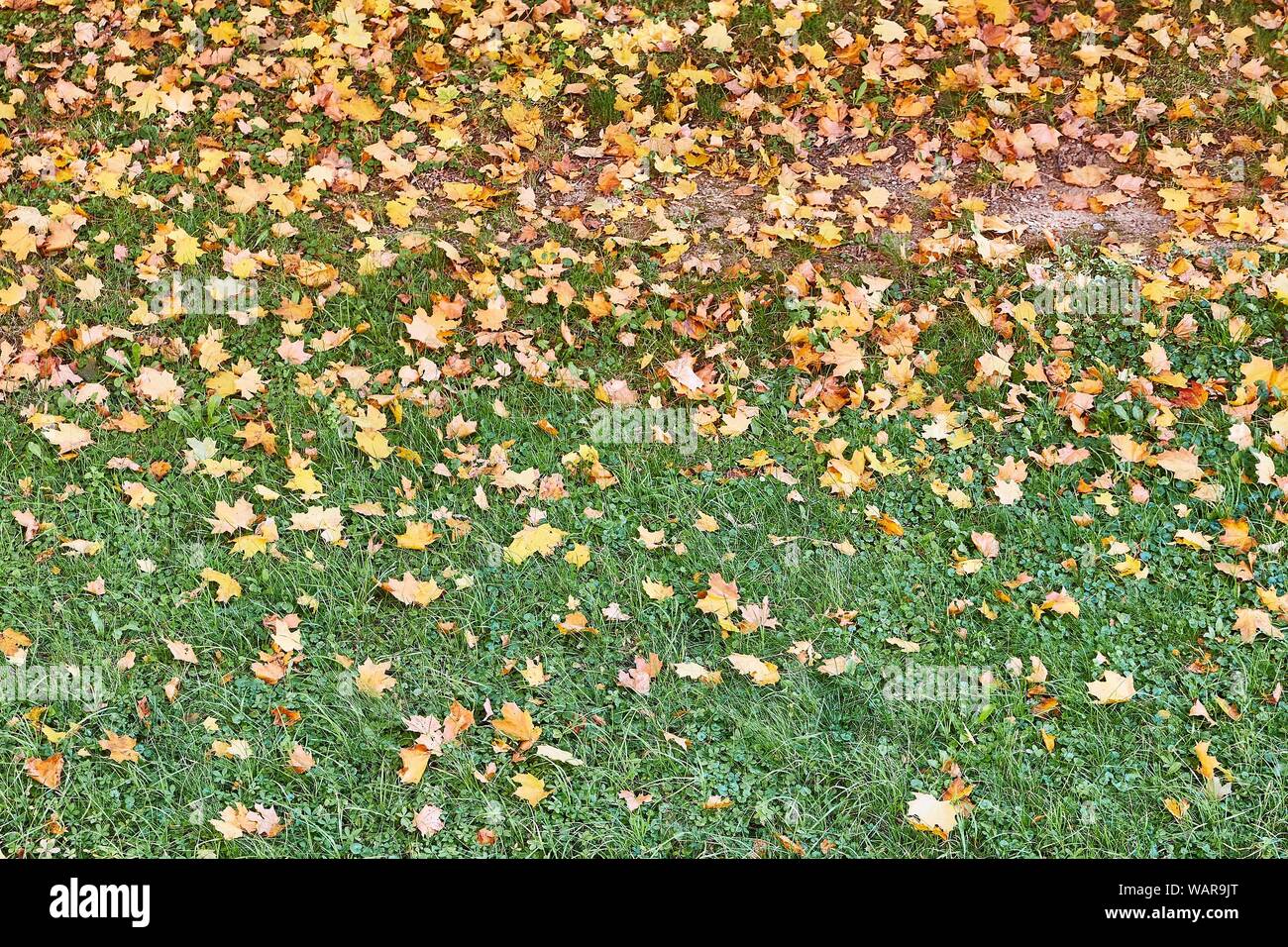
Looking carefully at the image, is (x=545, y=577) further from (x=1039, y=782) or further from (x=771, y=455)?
(x=1039, y=782)

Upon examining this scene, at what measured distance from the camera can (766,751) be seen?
348 cm

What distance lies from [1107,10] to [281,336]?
5.29 m

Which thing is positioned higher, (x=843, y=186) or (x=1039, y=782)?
(x=843, y=186)

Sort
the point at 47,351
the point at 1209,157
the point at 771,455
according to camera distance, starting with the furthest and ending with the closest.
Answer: the point at 1209,157, the point at 47,351, the point at 771,455

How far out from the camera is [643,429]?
15.4 ft

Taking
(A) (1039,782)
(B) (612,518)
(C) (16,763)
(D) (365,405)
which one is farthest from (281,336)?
(A) (1039,782)

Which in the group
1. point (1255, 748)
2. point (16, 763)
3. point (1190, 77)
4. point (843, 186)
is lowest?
point (16, 763)
